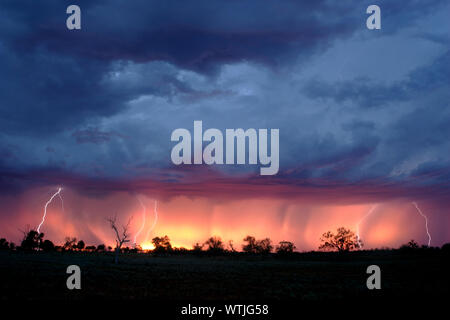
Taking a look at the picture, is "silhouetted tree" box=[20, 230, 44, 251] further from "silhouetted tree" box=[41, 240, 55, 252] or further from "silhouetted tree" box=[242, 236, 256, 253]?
"silhouetted tree" box=[242, 236, 256, 253]

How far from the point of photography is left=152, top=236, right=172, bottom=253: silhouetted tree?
134m

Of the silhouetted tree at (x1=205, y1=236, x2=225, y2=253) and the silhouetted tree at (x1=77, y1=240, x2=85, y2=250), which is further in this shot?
the silhouetted tree at (x1=77, y1=240, x2=85, y2=250)

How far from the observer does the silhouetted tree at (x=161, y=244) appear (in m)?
134

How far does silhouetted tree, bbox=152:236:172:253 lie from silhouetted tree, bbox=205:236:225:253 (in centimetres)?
1694

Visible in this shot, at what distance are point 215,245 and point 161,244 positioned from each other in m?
24.0

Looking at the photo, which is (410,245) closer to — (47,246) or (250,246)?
(250,246)

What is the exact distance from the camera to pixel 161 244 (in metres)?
136

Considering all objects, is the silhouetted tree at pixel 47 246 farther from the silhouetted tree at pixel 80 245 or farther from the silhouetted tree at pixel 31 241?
the silhouetted tree at pixel 80 245

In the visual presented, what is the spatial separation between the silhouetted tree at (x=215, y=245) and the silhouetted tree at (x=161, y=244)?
1694cm

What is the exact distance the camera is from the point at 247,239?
13650 cm

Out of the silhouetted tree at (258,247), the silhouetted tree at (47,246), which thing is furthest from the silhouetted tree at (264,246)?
the silhouetted tree at (47,246)

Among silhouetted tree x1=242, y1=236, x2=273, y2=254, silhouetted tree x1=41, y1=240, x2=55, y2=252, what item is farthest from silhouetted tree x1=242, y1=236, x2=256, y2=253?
silhouetted tree x1=41, y1=240, x2=55, y2=252
